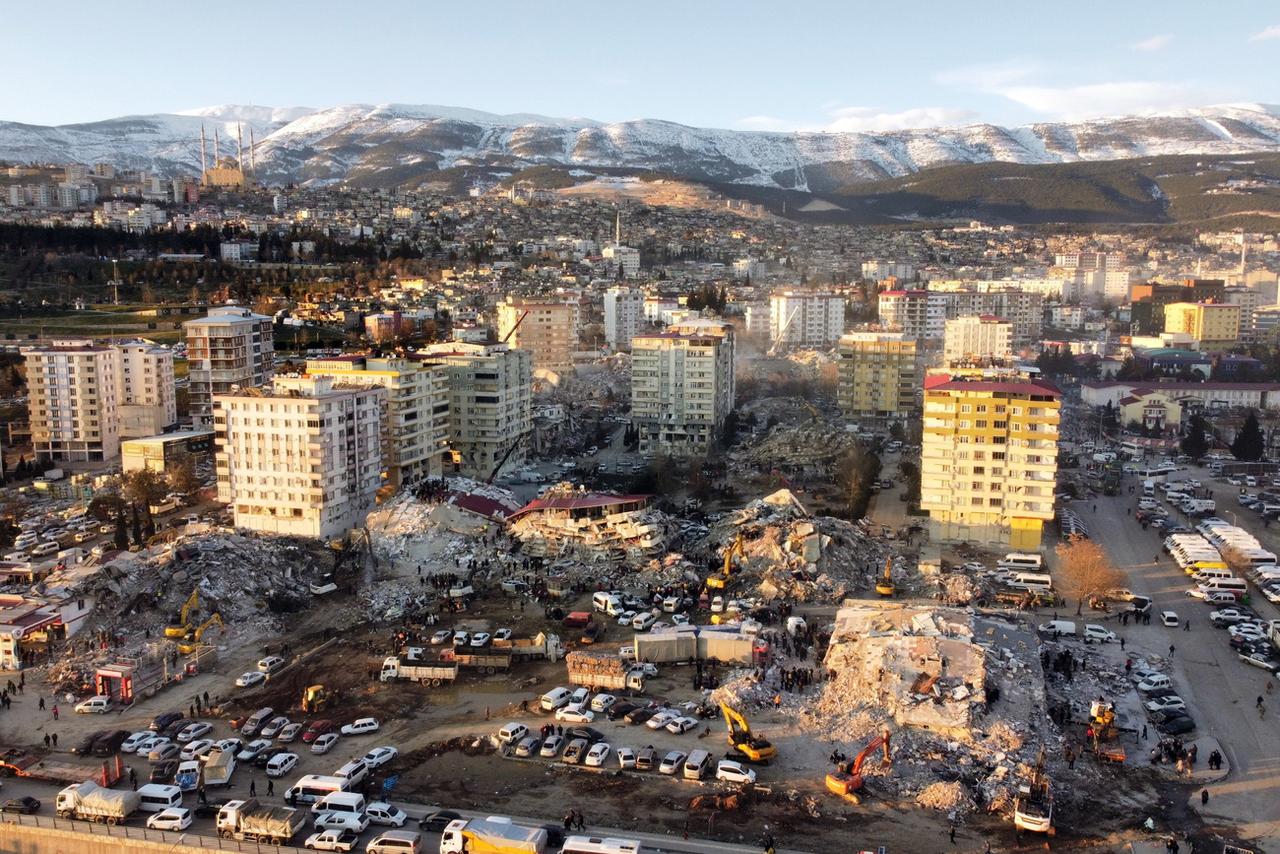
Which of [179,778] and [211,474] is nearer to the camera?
[179,778]

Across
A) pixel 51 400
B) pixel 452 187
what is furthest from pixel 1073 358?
pixel 452 187

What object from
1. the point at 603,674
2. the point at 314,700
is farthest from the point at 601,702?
the point at 314,700

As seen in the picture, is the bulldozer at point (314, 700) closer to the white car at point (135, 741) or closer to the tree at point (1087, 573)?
the white car at point (135, 741)

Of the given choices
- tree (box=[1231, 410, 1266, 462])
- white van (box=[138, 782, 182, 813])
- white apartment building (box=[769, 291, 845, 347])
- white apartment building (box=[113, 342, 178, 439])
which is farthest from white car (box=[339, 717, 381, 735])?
white apartment building (box=[769, 291, 845, 347])

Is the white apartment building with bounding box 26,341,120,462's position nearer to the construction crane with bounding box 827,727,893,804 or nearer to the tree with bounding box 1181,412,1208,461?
the construction crane with bounding box 827,727,893,804

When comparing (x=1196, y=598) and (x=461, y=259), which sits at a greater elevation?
(x=461, y=259)

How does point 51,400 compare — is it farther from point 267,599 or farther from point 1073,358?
point 1073,358
